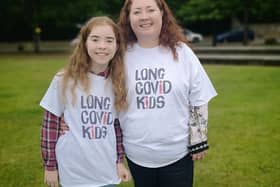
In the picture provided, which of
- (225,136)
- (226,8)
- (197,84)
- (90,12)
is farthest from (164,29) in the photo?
(90,12)

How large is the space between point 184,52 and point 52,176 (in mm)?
982

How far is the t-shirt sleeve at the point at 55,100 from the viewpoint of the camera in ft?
7.92

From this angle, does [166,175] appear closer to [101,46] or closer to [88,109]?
[88,109]

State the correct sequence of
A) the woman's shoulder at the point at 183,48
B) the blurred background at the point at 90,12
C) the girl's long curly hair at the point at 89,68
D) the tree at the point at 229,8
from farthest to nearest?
the blurred background at the point at 90,12 < the tree at the point at 229,8 < the woman's shoulder at the point at 183,48 < the girl's long curly hair at the point at 89,68

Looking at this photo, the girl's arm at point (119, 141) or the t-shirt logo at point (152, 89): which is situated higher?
the t-shirt logo at point (152, 89)

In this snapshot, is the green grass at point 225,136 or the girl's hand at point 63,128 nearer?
the girl's hand at point 63,128

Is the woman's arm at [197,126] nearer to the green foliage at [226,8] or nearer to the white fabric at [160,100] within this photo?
the white fabric at [160,100]

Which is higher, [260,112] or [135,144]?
[135,144]

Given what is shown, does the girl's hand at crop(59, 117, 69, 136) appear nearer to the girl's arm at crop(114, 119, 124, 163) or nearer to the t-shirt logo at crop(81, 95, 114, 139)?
the t-shirt logo at crop(81, 95, 114, 139)

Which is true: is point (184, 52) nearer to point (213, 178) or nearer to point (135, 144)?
point (135, 144)

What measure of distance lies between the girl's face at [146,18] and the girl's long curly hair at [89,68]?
0.37ft

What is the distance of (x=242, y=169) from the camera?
4.83m

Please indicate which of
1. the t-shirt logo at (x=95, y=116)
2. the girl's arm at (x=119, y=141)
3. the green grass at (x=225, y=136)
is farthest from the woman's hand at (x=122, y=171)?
the green grass at (x=225, y=136)

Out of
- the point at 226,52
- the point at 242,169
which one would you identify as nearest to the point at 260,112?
the point at 242,169
